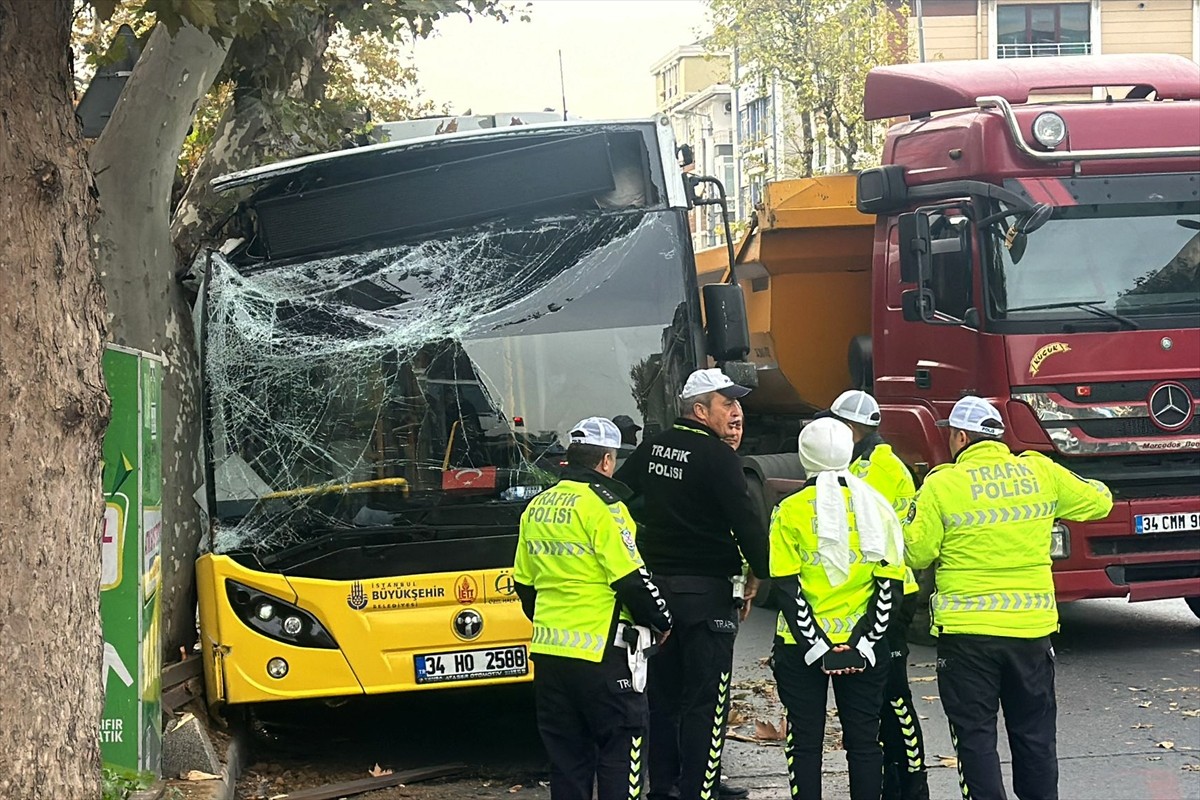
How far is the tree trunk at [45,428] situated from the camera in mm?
4520

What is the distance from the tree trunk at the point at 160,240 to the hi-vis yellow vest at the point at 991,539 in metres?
4.21

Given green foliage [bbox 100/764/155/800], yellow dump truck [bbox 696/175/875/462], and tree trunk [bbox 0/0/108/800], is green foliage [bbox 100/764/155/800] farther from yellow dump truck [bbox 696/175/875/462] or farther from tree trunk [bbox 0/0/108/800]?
yellow dump truck [bbox 696/175/875/462]

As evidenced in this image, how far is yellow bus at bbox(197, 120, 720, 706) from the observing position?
7.01 metres

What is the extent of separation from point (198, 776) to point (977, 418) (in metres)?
3.73

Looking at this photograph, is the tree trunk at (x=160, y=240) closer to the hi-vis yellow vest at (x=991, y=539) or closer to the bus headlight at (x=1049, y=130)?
the hi-vis yellow vest at (x=991, y=539)

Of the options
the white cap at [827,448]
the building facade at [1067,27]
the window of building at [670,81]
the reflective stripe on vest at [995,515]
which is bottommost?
the reflective stripe on vest at [995,515]

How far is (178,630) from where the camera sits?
26.3ft

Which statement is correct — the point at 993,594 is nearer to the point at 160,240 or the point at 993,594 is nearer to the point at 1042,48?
the point at 160,240

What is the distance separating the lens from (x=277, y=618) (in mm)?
7008

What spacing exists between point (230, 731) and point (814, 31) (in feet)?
69.5

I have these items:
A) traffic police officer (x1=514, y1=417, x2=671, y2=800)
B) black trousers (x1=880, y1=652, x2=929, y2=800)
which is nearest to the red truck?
black trousers (x1=880, y1=652, x2=929, y2=800)

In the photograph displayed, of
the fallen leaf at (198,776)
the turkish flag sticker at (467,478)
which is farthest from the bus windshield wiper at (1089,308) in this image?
the fallen leaf at (198,776)

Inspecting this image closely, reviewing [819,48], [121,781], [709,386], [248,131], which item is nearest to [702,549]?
[709,386]

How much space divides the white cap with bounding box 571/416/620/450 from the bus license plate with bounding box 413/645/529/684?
1761 mm
